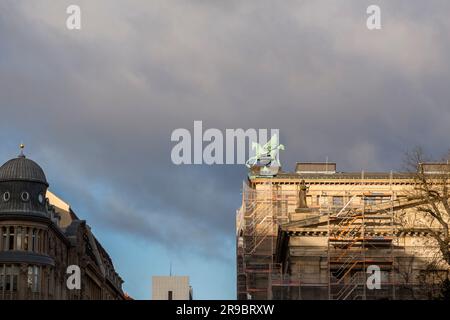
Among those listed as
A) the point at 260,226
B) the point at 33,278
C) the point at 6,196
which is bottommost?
the point at 33,278

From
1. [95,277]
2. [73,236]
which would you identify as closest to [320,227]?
[73,236]

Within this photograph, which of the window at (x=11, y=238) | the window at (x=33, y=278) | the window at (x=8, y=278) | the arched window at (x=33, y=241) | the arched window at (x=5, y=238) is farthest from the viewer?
the arched window at (x=33, y=241)

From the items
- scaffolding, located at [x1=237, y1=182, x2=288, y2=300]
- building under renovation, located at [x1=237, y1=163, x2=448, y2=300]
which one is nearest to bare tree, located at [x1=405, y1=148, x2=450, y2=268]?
building under renovation, located at [x1=237, y1=163, x2=448, y2=300]

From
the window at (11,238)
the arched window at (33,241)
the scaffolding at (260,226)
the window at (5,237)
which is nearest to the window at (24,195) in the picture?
the window at (11,238)

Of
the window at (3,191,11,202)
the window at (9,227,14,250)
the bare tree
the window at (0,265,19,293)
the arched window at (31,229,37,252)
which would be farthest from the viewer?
the window at (3,191,11,202)

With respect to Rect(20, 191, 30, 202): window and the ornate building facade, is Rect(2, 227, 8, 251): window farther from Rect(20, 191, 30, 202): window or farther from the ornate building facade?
Rect(20, 191, 30, 202): window

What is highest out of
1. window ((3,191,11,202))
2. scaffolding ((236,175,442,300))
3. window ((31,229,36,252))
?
window ((3,191,11,202))

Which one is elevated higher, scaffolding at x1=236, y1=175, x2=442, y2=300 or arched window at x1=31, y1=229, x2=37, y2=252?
arched window at x1=31, y1=229, x2=37, y2=252

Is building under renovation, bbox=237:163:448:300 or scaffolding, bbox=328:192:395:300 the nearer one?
building under renovation, bbox=237:163:448:300

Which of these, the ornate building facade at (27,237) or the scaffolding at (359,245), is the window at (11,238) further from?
the scaffolding at (359,245)

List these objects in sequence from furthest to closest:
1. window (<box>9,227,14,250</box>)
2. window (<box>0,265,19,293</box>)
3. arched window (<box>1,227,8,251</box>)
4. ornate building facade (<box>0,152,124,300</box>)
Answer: window (<box>9,227,14,250</box>), arched window (<box>1,227,8,251</box>), ornate building facade (<box>0,152,124,300</box>), window (<box>0,265,19,293</box>)

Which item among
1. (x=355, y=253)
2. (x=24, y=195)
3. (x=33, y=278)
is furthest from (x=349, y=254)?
(x=24, y=195)

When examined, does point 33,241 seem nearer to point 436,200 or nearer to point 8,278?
point 8,278
